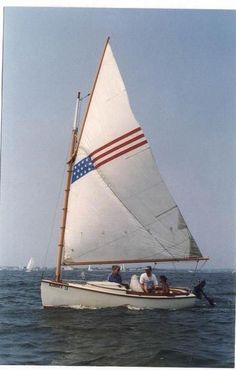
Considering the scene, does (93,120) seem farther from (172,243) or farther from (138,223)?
(172,243)

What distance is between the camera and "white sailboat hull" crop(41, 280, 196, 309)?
60.4 ft

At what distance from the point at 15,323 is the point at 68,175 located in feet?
18.6

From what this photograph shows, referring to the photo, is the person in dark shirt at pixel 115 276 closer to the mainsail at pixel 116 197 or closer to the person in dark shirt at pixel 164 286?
the mainsail at pixel 116 197

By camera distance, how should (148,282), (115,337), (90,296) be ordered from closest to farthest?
(115,337) → (90,296) → (148,282)

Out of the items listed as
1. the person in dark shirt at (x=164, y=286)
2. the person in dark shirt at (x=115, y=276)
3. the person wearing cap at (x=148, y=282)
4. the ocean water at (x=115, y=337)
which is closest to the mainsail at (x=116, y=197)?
the person in dark shirt at (x=115, y=276)

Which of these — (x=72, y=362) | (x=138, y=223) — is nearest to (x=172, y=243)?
(x=138, y=223)

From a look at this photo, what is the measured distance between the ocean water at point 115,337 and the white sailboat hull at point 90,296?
0.90 feet

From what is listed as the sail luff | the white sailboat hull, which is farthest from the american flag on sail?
the white sailboat hull

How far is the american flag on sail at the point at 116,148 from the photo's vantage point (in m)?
19.2

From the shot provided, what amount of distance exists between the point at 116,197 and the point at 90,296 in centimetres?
358

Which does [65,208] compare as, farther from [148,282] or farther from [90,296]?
[148,282]

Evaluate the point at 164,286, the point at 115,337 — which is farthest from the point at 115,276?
the point at 115,337

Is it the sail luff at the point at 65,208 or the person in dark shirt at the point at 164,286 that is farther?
the person in dark shirt at the point at 164,286

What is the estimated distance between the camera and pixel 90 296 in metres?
18.4
